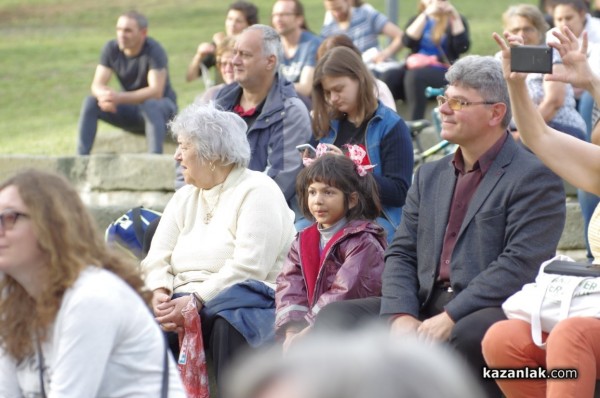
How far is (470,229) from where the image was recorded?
16.1 feet

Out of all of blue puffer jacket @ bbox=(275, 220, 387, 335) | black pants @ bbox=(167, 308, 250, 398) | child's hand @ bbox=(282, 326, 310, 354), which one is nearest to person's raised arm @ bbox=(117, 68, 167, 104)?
black pants @ bbox=(167, 308, 250, 398)

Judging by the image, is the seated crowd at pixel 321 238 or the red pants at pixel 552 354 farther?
the red pants at pixel 552 354

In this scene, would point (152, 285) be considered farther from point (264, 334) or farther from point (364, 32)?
point (364, 32)

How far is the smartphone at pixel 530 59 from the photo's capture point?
4.52m

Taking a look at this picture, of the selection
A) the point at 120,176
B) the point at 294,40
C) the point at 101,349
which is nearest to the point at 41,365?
the point at 101,349

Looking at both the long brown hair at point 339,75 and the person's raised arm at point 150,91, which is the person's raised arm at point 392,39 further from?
the long brown hair at point 339,75

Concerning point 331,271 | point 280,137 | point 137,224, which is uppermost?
point 280,137

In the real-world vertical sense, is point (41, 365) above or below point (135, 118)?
above

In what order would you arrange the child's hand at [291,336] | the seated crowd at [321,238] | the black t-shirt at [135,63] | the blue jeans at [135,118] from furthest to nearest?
the black t-shirt at [135,63], the blue jeans at [135,118], the child's hand at [291,336], the seated crowd at [321,238]

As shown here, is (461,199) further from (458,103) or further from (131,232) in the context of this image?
(131,232)

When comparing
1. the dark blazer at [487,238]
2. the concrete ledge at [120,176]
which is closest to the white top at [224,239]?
the dark blazer at [487,238]

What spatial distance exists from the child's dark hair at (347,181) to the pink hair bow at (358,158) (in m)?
0.02

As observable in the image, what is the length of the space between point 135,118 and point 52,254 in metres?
6.70

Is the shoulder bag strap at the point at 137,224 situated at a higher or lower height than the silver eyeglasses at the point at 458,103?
lower
